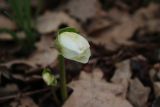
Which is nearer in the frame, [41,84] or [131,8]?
[41,84]

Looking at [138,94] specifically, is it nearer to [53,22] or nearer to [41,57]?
[41,57]

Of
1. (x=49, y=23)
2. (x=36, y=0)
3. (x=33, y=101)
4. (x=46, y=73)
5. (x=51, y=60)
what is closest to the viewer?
(x=46, y=73)

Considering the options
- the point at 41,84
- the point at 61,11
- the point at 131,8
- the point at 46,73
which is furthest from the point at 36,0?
the point at 46,73

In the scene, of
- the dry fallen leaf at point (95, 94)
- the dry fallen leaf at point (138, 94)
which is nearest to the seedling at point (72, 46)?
the dry fallen leaf at point (95, 94)

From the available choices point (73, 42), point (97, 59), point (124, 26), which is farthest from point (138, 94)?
point (124, 26)

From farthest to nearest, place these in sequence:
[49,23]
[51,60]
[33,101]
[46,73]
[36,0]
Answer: [36,0], [49,23], [51,60], [33,101], [46,73]

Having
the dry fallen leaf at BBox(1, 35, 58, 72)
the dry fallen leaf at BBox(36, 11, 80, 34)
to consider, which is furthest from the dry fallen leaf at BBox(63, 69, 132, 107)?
the dry fallen leaf at BBox(36, 11, 80, 34)

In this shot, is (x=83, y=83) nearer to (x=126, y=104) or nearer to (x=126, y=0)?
(x=126, y=104)
